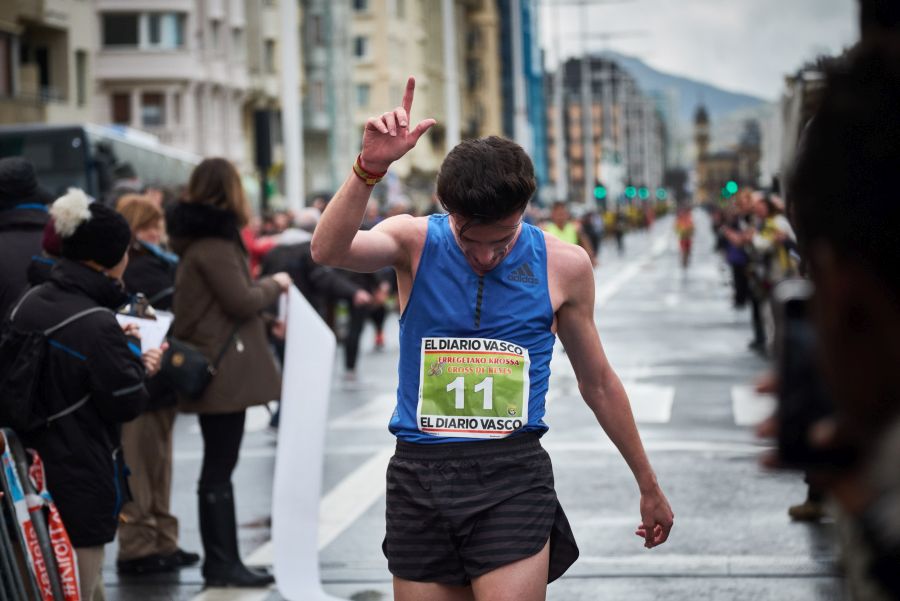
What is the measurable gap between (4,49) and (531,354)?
4428 centimetres

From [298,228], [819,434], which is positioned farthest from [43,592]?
[298,228]

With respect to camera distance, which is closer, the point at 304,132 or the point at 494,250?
the point at 494,250

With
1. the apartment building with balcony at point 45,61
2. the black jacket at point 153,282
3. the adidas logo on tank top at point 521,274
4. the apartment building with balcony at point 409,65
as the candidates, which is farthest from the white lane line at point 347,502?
the apartment building with balcony at point 409,65

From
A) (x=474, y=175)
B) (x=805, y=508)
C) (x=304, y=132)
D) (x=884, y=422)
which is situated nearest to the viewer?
(x=884, y=422)

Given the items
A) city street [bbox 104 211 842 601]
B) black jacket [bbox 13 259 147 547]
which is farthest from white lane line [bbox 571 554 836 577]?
black jacket [bbox 13 259 147 547]

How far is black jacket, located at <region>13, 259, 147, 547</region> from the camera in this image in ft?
18.2

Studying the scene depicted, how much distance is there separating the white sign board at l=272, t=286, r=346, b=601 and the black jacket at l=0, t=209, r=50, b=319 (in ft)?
3.80

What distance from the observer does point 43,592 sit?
5.30 meters

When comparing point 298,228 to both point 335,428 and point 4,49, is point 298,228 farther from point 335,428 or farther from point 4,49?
point 4,49

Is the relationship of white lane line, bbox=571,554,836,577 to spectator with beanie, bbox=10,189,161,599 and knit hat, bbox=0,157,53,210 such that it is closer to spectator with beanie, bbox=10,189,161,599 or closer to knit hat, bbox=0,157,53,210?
spectator with beanie, bbox=10,189,161,599

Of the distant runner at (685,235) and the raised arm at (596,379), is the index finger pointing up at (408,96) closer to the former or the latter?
the raised arm at (596,379)

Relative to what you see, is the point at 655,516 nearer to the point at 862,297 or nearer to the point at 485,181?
the point at 485,181

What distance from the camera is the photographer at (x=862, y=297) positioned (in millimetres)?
1381

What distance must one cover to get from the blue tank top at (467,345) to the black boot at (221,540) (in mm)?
3378
